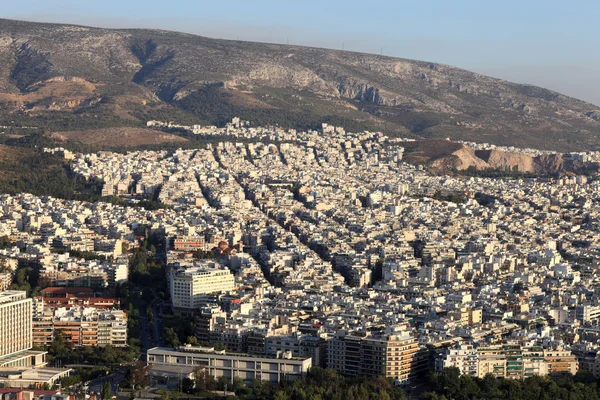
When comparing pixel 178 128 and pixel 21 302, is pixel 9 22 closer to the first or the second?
pixel 178 128

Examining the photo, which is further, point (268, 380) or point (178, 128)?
point (178, 128)

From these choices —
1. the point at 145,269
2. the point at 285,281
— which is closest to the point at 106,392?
the point at 285,281

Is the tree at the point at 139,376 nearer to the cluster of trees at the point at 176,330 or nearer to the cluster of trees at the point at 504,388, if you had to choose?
the cluster of trees at the point at 176,330

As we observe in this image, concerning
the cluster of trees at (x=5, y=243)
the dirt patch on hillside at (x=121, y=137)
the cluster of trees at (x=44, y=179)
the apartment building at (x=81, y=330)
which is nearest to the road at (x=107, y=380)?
the apartment building at (x=81, y=330)

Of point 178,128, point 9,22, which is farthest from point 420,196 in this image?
point 9,22

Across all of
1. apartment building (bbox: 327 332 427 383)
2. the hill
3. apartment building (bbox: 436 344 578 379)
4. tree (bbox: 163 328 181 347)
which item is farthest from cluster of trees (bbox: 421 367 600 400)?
the hill

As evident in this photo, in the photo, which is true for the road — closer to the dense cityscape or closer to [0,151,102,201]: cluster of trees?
the dense cityscape
